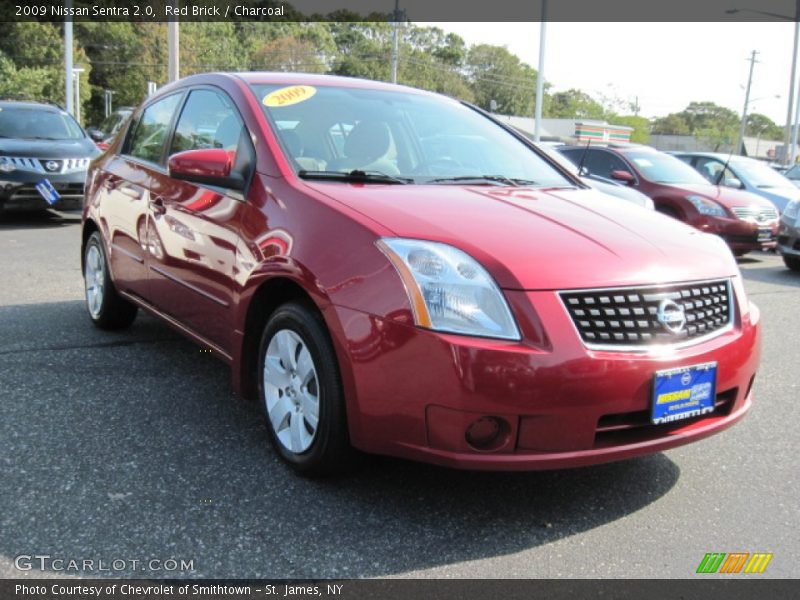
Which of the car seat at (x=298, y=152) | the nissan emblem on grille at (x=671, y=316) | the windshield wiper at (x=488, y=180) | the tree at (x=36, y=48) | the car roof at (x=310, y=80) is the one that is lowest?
the nissan emblem on grille at (x=671, y=316)

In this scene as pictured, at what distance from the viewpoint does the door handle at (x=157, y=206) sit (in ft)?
13.4

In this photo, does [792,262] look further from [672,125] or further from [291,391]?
[672,125]

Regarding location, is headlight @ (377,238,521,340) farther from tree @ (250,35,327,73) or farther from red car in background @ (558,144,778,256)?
tree @ (250,35,327,73)

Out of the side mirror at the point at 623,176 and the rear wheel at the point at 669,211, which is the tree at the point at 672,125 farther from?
the rear wheel at the point at 669,211

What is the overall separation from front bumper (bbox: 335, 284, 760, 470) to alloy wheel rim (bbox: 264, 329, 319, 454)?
288 millimetres

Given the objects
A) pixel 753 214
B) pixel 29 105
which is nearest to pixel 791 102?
pixel 753 214

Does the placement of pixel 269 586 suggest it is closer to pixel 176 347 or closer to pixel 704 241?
pixel 704 241

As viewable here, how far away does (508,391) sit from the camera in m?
2.52

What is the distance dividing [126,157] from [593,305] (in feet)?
10.8

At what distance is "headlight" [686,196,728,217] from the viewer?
10.4 m

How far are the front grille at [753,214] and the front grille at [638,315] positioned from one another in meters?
8.19

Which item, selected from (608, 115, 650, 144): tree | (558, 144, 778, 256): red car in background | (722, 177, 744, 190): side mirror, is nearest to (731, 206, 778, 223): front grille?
(558, 144, 778, 256): red car in background

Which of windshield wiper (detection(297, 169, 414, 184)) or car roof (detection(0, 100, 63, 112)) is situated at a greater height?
car roof (detection(0, 100, 63, 112))

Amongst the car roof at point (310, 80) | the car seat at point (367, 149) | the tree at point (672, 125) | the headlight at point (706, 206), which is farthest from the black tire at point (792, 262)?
the tree at point (672, 125)
